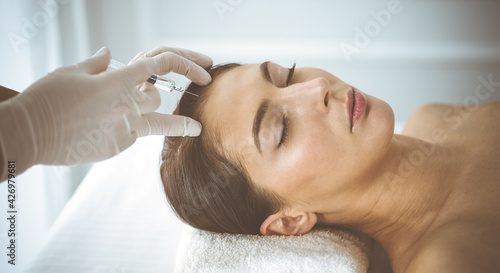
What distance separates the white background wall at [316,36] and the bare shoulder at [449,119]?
0.51m

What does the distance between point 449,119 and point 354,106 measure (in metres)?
0.67

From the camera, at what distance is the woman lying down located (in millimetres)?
965

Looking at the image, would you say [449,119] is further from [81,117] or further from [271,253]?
[81,117]

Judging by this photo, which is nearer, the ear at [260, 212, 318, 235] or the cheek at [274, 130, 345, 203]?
the cheek at [274, 130, 345, 203]

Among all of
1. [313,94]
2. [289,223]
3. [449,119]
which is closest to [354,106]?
[313,94]

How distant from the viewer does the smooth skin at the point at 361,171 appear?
96 cm

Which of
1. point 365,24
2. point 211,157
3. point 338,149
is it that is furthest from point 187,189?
point 365,24

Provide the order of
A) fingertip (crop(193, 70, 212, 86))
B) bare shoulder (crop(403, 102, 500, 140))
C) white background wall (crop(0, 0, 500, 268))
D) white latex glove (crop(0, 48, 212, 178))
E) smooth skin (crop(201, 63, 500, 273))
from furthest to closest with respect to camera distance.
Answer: white background wall (crop(0, 0, 500, 268)), bare shoulder (crop(403, 102, 500, 140)), fingertip (crop(193, 70, 212, 86)), smooth skin (crop(201, 63, 500, 273)), white latex glove (crop(0, 48, 212, 178))

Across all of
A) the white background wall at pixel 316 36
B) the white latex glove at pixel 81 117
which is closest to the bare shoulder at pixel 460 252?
the white latex glove at pixel 81 117

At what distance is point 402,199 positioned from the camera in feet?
3.63

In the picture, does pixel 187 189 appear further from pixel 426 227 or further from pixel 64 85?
pixel 426 227

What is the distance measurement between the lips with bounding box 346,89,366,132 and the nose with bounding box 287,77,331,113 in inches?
2.3

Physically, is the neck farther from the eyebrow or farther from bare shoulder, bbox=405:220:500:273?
the eyebrow

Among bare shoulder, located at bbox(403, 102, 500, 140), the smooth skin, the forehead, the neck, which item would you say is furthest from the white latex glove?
bare shoulder, located at bbox(403, 102, 500, 140)
